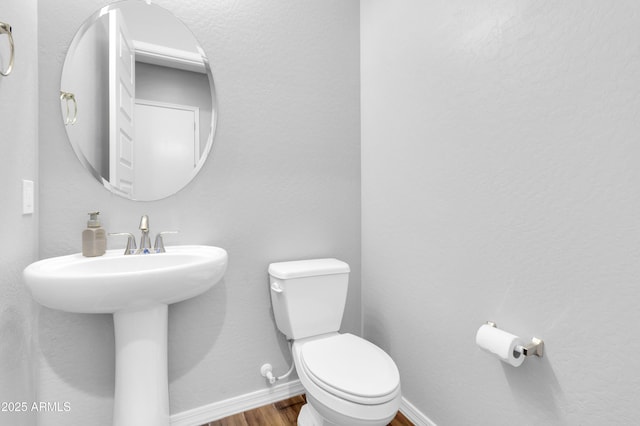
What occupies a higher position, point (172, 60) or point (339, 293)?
point (172, 60)

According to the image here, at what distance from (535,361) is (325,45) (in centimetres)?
173

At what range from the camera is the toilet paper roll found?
38.0 inches

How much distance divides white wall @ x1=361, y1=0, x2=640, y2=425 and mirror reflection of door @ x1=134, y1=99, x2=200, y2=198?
0.98 metres

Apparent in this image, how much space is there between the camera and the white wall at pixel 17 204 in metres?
0.96

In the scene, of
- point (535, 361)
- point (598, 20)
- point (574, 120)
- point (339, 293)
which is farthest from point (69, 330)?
point (598, 20)

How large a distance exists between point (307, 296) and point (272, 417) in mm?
632

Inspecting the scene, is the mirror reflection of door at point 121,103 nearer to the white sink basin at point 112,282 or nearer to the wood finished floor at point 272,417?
the white sink basin at point 112,282

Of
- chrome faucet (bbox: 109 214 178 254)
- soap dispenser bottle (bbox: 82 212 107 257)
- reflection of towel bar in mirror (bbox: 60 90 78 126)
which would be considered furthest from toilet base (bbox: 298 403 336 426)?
reflection of towel bar in mirror (bbox: 60 90 78 126)

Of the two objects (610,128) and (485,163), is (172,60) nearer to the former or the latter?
(485,163)

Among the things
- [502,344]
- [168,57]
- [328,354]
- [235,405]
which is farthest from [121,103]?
[502,344]

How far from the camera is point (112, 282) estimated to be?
928mm

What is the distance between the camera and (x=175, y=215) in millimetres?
1410

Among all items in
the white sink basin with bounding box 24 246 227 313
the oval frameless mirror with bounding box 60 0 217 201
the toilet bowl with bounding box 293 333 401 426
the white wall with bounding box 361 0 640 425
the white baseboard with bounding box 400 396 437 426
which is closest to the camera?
the white wall with bounding box 361 0 640 425

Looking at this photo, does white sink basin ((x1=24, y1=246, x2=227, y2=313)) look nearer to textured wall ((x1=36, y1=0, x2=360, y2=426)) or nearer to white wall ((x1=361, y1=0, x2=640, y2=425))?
textured wall ((x1=36, y1=0, x2=360, y2=426))
